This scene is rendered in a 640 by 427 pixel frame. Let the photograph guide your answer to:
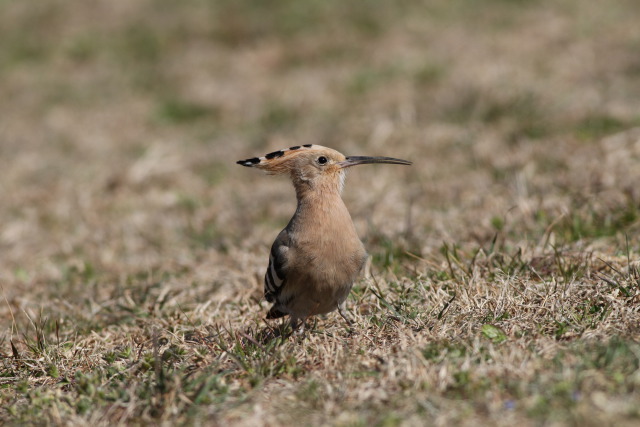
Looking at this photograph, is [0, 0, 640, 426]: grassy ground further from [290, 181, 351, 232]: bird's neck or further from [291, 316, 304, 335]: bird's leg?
[290, 181, 351, 232]: bird's neck

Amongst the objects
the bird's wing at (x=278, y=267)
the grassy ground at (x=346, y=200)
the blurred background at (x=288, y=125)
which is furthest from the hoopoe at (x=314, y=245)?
the blurred background at (x=288, y=125)

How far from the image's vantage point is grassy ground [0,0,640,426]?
3086 millimetres

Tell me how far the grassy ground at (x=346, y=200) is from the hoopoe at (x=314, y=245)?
0.20 m

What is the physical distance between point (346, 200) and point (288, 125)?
2950 millimetres

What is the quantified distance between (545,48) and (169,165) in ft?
19.6

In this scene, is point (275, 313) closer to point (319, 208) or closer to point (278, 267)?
point (278, 267)

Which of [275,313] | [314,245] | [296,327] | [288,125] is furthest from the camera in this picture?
[288,125]

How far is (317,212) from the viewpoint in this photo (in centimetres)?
389

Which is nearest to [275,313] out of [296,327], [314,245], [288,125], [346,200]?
[296,327]

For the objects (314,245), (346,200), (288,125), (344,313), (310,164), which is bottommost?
(346,200)

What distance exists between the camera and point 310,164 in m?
4.12

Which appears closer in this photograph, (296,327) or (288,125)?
(296,327)

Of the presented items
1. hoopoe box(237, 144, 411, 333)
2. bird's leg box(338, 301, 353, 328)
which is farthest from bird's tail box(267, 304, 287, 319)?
bird's leg box(338, 301, 353, 328)

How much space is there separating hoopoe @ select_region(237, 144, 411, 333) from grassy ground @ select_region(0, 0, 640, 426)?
199 millimetres
